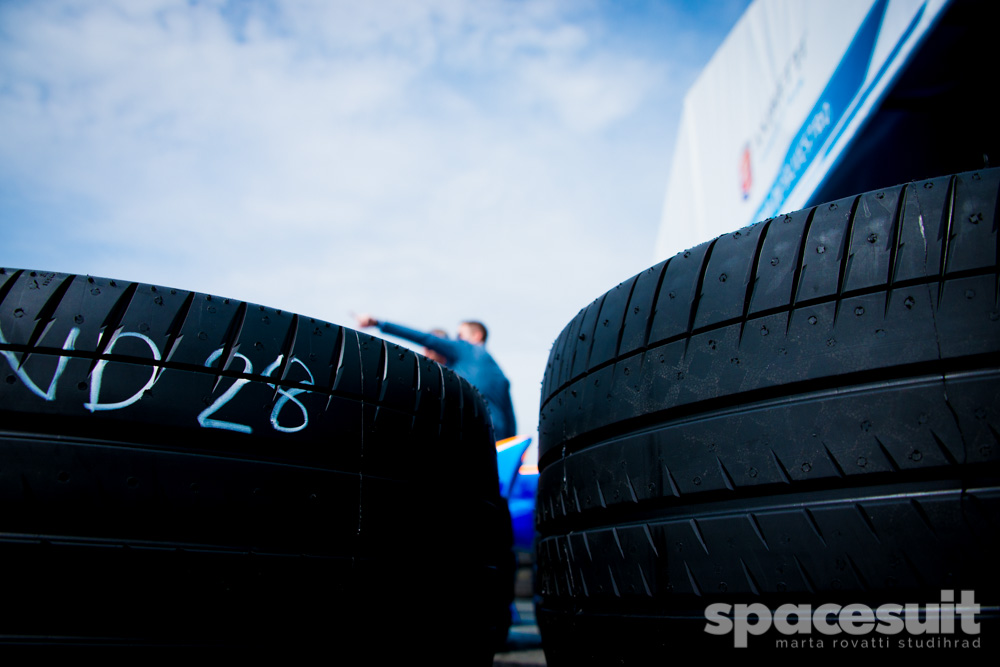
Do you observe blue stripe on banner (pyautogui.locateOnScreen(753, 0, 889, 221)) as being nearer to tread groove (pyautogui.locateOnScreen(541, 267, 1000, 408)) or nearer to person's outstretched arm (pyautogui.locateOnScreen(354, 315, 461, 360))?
person's outstretched arm (pyautogui.locateOnScreen(354, 315, 461, 360))

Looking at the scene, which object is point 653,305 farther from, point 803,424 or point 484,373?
point 484,373

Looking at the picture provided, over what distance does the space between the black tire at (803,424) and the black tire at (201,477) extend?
0.39 m

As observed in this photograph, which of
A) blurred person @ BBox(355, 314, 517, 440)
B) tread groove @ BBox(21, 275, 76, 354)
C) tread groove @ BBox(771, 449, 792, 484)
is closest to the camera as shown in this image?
tread groove @ BBox(771, 449, 792, 484)

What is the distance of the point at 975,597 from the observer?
841 millimetres

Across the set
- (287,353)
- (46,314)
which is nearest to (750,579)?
(287,353)

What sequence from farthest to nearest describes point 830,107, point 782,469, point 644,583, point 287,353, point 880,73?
point 830,107, point 880,73, point 287,353, point 644,583, point 782,469

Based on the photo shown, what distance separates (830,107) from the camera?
3.42 metres

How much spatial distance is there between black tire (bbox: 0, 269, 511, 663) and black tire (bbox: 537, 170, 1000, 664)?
39 centimetres

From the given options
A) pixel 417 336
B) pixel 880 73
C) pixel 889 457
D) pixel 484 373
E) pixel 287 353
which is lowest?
pixel 889 457

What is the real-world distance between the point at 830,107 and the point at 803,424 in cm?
300

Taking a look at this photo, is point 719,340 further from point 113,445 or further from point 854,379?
point 113,445

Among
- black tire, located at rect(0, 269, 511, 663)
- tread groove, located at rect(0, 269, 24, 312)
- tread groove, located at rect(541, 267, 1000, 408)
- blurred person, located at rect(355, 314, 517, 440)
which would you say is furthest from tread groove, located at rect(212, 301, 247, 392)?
blurred person, located at rect(355, 314, 517, 440)

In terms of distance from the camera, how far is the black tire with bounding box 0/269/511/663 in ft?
3.36

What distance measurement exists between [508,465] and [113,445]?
7.56 ft
